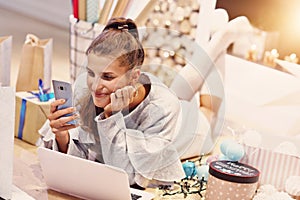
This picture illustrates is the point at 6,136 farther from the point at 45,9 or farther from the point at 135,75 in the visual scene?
the point at 45,9

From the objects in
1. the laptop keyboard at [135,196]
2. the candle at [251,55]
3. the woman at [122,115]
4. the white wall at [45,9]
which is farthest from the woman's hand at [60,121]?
the white wall at [45,9]

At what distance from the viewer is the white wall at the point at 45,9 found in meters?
2.65

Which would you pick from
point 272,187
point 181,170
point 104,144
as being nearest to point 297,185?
point 272,187

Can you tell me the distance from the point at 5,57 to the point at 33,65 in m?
0.06

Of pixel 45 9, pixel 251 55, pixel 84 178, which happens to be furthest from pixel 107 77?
pixel 45 9

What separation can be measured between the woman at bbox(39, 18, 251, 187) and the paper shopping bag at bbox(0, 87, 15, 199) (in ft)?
0.21

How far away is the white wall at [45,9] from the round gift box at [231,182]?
6.54 feet

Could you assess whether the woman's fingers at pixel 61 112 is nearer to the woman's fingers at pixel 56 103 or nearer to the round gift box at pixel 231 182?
the woman's fingers at pixel 56 103

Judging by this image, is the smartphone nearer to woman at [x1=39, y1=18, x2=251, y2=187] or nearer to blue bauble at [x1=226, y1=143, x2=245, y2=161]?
woman at [x1=39, y1=18, x2=251, y2=187]

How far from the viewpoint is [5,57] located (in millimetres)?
921

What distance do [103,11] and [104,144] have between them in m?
Answer: 0.36

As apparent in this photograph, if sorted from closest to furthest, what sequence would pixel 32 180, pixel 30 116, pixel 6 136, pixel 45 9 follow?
pixel 6 136
pixel 32 180
pixel 30 116
pixel 45 9

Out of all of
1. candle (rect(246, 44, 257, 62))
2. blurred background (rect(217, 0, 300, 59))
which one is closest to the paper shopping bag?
candle (rect(246, 44, 257, 62))

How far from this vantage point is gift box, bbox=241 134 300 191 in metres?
0.76
